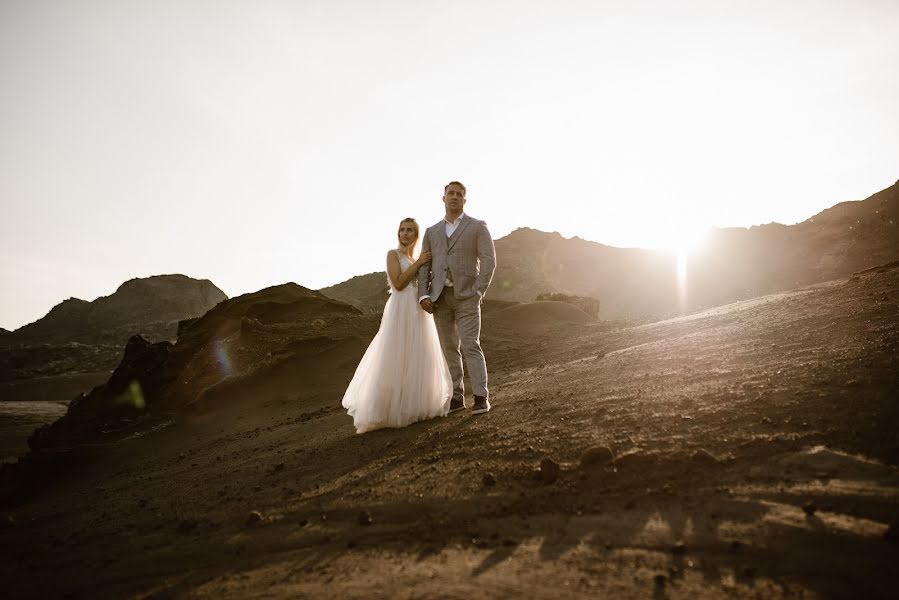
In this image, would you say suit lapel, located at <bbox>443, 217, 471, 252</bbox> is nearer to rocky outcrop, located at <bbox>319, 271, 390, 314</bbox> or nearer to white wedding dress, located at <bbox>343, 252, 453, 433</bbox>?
white wedding dress, located at <bbox>343, 252, 453, 433</bbox>

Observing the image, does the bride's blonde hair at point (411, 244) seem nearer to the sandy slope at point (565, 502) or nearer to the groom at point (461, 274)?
the groom at point (461, 274)

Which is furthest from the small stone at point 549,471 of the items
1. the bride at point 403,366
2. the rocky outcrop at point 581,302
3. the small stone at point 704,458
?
the rocky outcrop at point 581,302

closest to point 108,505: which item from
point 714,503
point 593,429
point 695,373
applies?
point 593,429

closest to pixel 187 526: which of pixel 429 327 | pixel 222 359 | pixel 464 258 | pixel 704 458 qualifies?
pixel 429 327

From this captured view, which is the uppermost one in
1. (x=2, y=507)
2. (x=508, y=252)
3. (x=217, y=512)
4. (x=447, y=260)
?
(x=508, y=252)

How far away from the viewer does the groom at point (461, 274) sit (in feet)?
16.9

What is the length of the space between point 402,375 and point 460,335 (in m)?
0.72

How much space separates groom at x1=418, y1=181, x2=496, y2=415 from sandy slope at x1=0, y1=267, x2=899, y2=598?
0.59 meters

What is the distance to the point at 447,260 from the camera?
17.1 ft

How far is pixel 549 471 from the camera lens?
2857 millimetres

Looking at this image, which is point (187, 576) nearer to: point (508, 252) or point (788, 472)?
point (788, 472)

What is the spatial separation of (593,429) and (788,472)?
133 centimetres

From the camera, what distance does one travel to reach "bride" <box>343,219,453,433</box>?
5.02m

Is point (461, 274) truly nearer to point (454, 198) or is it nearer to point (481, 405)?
point (454, 198)
